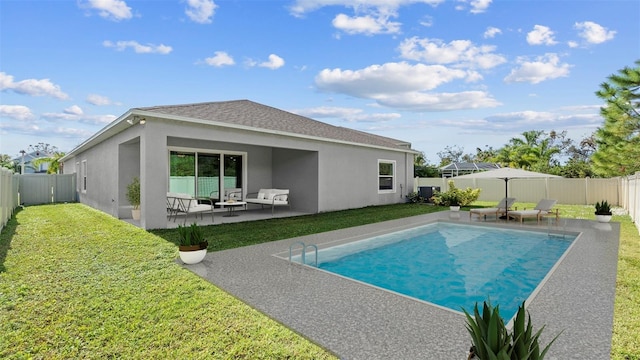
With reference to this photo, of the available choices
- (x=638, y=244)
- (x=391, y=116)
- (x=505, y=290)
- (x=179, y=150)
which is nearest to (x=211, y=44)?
(x=179, y=150)

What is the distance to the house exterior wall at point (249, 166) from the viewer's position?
9.16 meters

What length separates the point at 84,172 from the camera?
684 inches

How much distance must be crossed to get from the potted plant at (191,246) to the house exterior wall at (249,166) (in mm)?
3877

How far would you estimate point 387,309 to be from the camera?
3910 millimetres

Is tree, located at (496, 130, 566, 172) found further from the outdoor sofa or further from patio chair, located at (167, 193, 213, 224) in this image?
patio chair, located at (167, 193, 213, 224)

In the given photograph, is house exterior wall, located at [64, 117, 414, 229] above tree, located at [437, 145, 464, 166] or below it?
below

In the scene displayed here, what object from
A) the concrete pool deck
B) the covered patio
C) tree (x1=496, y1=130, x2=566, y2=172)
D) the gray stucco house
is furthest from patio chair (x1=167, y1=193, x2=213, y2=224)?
tree (x1=496, y1=130, x2=566, y2=172)

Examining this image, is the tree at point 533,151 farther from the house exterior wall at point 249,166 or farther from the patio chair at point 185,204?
the patio chair at point 185,204

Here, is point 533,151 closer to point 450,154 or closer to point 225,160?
point 450,154

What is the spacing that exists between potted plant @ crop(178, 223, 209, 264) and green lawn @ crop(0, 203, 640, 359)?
0.26m

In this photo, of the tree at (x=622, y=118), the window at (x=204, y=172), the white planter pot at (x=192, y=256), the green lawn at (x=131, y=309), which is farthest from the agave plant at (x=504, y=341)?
the tree at (x=622, y=118)

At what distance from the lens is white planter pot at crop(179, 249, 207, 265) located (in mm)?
5844

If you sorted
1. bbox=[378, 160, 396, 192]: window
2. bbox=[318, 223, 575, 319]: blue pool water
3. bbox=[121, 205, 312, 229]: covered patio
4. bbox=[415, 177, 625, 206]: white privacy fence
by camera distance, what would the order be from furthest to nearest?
bbox=[415, 177, 625, 206]: white privacy fence, bbox=[378, 160, 396, 192]: window, bbox=[121, 205, 312, 229]: covered patio, bbox=[318, 223, 575, 319]: blue pool water

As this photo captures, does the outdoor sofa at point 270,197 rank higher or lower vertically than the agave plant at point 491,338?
higher
